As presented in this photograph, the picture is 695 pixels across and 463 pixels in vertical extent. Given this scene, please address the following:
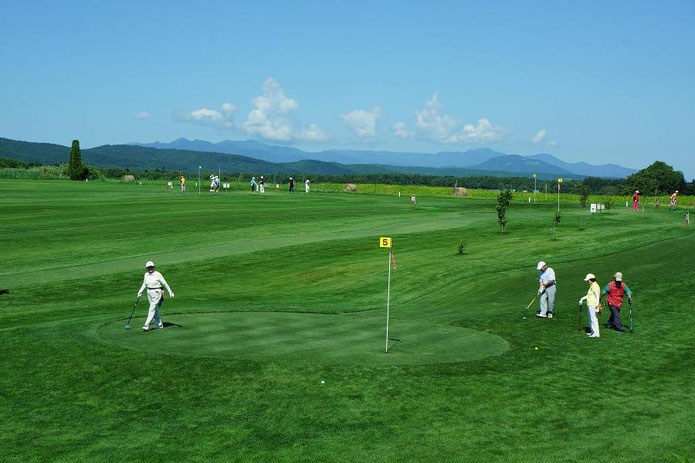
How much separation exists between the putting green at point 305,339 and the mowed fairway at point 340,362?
0.36ft

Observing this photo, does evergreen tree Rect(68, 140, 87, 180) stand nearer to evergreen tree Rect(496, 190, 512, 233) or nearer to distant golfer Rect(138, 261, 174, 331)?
→ evergreen tree Rect(496, 190, 512, 233)

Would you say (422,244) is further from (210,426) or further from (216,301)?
(210,426)

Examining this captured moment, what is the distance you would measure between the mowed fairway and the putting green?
11 cm

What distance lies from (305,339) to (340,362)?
306 centimetres

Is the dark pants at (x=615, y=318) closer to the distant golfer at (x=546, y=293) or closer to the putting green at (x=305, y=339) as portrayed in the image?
the distant golfer at (x=546, y=293)

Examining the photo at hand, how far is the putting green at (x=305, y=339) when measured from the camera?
21266mm

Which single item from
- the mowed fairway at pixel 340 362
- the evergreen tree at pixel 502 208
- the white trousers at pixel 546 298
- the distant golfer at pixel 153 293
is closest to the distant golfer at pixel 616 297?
the mowed fairway at pixel 340 362

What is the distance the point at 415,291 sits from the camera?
123ft

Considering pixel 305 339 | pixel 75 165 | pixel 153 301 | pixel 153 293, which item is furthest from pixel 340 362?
pixel 75 165

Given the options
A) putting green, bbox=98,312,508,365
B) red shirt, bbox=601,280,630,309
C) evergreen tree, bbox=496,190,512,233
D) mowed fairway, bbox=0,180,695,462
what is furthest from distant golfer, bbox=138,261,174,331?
evergreen tree, bbox=496,190,512,233

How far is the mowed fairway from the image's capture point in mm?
15602

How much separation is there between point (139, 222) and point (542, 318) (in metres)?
45.8

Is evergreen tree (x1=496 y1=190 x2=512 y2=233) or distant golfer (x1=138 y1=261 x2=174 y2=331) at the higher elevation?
evergreen tree (x1=496 y1=190 x2=512 y2=233)

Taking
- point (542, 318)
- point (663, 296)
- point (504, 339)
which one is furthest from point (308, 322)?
point (663, 296)
